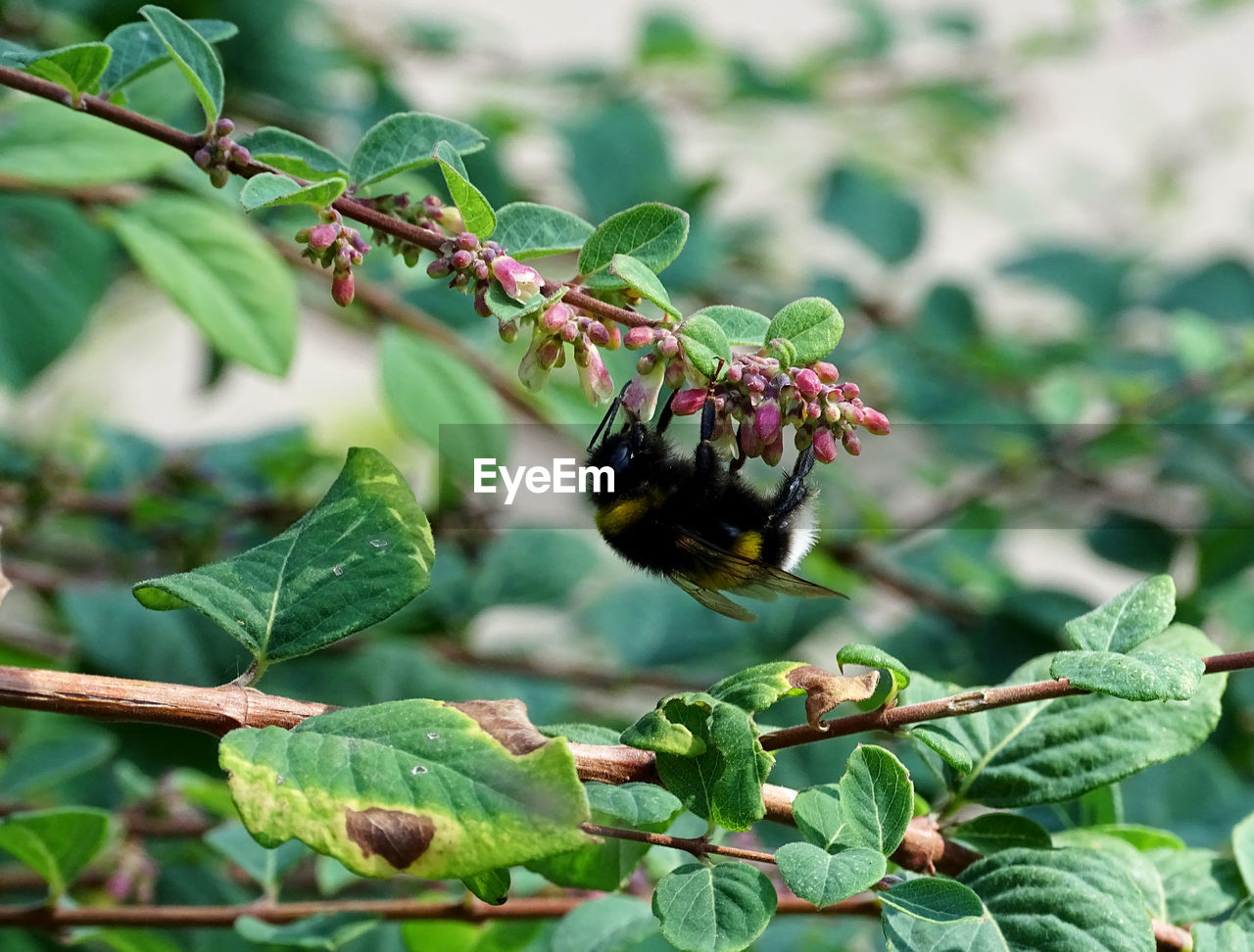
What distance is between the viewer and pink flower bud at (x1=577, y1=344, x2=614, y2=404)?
0.36 meters

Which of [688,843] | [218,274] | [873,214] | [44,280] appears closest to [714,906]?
[688,843]

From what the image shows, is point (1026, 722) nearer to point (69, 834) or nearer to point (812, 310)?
point (812, 310)

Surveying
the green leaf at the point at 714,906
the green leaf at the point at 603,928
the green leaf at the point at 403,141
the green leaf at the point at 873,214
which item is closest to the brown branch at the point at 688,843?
the green leaf at the point at 714,906

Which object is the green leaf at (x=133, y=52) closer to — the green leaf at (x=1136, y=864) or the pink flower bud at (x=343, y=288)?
the pink flower bud at (x=343, y=288)

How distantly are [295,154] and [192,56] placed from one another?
4cm

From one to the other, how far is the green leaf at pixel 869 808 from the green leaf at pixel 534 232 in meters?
0.18

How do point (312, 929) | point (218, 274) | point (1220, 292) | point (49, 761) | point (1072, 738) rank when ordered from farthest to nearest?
1. point (1220, 292)
2. point (218, 274)
3. point (49, 761)
4. point (312, 929)
5. point (1072, 738)

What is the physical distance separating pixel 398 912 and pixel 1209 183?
253 centimetres

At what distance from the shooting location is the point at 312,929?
19.5 inches

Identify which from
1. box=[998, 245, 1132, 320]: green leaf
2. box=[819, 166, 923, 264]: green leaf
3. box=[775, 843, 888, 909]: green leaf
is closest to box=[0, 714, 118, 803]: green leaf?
box=[775, 843, 888, 909]: green leaf

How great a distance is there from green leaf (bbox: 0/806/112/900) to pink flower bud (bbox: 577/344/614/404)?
0.93ft

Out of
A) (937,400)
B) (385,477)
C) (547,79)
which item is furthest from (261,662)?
(547,79)

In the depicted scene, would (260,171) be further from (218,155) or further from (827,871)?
(827,871)

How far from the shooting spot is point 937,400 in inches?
43.7
